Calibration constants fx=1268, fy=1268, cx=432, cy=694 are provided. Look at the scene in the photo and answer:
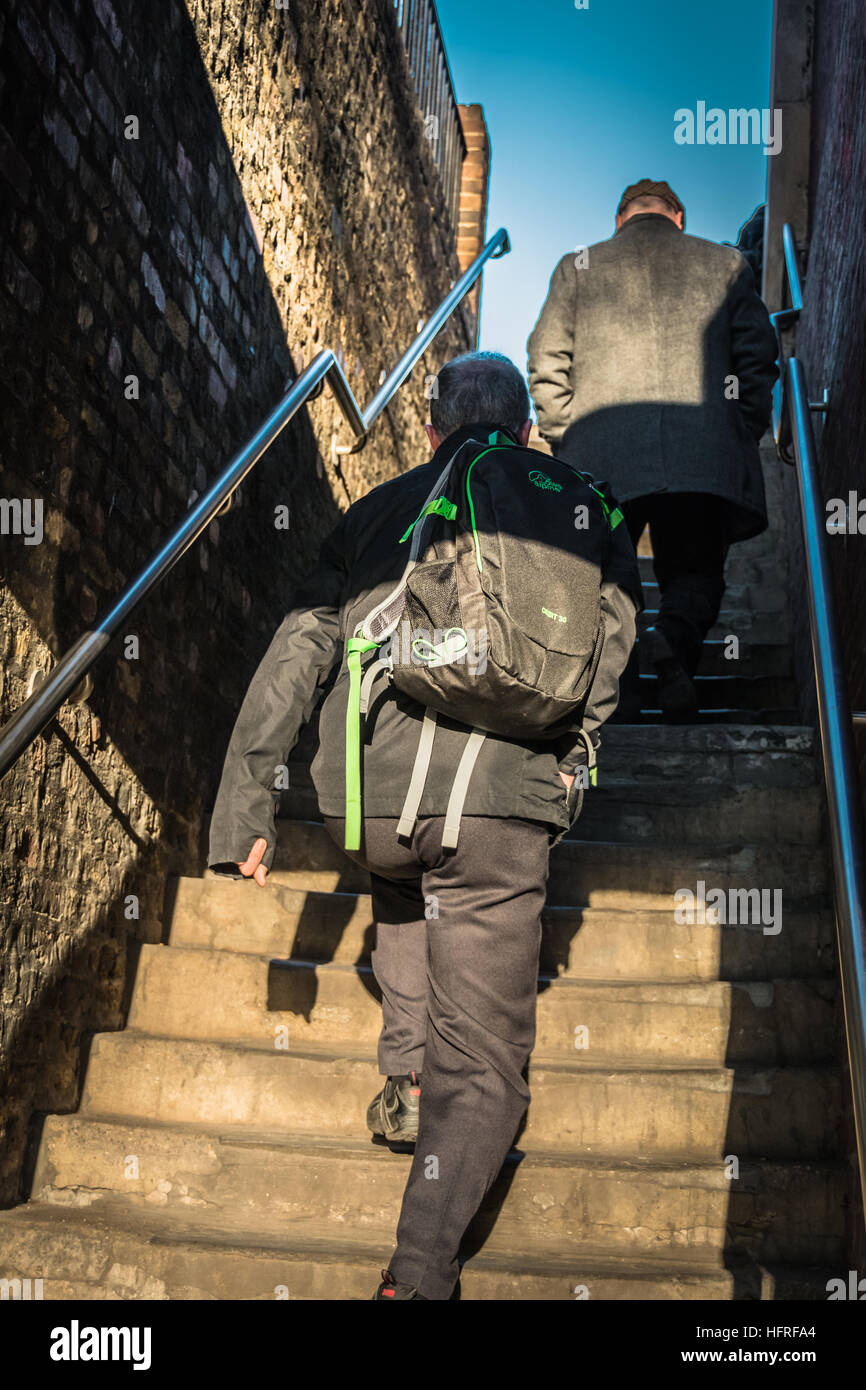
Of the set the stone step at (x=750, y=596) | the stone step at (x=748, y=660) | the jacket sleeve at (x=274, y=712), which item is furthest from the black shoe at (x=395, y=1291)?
the stone step at (x=750, y=596)

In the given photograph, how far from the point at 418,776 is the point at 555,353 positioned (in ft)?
7.79

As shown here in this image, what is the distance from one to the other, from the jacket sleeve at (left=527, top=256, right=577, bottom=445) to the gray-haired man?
1629 millimetres

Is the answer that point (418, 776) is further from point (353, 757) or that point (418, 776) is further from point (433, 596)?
point (433, 596)

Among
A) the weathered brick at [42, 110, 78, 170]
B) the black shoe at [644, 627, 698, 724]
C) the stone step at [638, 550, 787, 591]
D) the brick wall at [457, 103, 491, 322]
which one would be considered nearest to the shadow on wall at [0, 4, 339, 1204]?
the weathered brick at [42, 110, 78, 170]

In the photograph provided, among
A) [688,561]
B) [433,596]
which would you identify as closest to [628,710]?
[688,561]

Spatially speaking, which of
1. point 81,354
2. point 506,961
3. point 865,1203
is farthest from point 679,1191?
point 81,354

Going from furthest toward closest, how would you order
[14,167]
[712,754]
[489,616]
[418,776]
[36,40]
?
[712,754] < [36,40] < [14,167] < [418,776] < [489,616]

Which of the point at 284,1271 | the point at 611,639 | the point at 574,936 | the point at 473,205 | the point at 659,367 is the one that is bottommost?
the point at 284,1271

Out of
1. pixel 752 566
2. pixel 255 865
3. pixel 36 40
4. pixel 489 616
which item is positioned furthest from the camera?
pixel 752 566

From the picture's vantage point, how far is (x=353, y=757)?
6.86ft

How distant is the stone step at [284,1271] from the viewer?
6.71 feet

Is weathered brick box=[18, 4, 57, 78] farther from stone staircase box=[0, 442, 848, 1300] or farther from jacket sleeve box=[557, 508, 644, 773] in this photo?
stone staircase box=[0, 442, 848, 1300]

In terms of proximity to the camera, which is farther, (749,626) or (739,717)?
(749,626)

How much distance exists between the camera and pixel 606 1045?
2.57 metres
